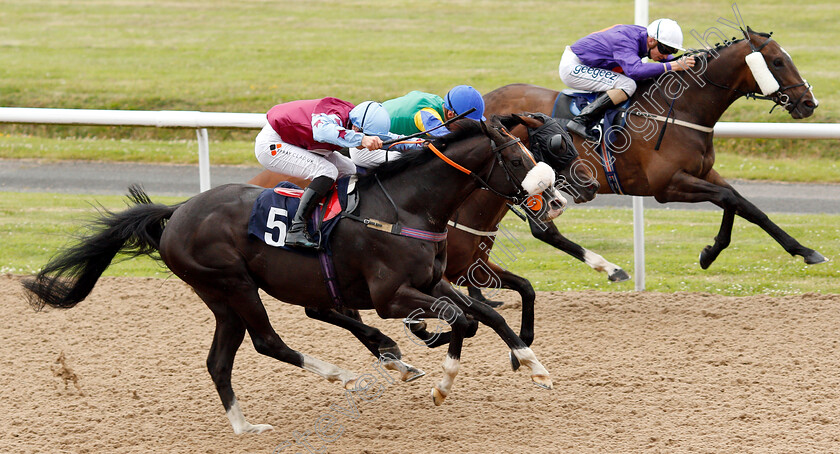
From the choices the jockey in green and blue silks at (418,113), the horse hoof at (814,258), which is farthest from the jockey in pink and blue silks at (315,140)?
the horse hoof at (814,258)

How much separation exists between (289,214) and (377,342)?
0.92 m

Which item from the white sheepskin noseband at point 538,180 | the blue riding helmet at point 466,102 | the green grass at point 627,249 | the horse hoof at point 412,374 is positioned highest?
the blue riding helmet at point 466,102

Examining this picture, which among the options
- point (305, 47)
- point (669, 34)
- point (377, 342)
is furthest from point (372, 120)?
point (305, 47)

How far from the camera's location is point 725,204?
6.11 m

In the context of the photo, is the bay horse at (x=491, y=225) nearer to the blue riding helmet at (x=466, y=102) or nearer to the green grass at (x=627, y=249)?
the blue riding helmet at (x=466, y=102)

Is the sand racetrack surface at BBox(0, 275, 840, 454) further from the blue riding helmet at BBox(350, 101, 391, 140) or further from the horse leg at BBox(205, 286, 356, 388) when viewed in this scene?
the blue riding helmet at BBox(350, 101, 391, 140)

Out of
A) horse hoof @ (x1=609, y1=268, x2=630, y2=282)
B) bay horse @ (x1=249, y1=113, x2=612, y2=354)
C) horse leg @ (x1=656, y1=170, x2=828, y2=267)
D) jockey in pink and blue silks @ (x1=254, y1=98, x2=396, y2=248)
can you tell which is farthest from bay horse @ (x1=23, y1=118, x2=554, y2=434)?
horse leg @ (x1=656, y1=170, x2=828, y2=267)

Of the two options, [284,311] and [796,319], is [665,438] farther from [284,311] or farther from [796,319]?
[284,311]

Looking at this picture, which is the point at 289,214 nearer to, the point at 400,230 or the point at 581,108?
the point at 400,230

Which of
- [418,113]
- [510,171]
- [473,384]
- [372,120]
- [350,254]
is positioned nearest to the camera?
[510,171]

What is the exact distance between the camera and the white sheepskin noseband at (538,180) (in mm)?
4133

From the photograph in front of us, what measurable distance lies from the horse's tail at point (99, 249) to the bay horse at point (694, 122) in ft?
10.0

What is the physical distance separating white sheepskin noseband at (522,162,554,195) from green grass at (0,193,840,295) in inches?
127

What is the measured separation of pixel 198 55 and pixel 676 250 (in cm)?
1220
